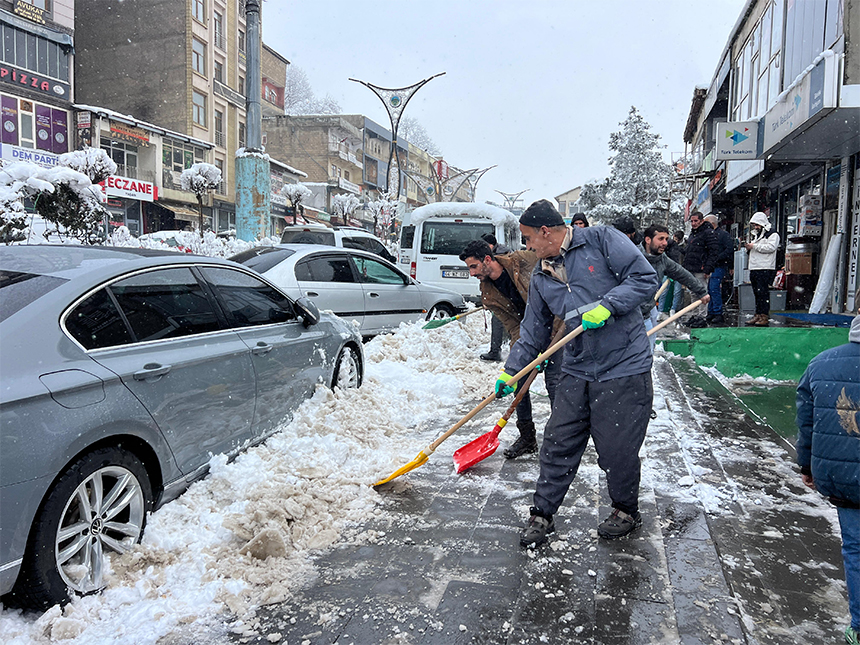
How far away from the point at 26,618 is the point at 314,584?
1.18 m

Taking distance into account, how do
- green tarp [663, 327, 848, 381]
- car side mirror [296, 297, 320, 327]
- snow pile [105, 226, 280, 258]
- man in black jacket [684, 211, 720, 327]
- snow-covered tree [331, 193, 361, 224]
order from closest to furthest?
car side mirror [296, 297, 320, 327], green tarp [663, 327, 848, 381], man in black jacket [684, 211, 720, 327], snow pile [105, 226, 280, 258], snow-covered tree [331, 193, 361, 224]

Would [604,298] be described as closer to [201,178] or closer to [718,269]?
[718,269]

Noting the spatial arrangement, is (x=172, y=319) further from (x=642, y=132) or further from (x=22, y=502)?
(x=642, y=132)

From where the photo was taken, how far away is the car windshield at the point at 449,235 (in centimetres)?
1222

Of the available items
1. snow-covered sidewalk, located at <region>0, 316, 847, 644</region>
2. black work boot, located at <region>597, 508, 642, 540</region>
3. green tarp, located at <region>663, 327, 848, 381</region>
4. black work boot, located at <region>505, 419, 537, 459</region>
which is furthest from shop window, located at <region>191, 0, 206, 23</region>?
black work boot, located at <region>597, 508, 642, 540</region>

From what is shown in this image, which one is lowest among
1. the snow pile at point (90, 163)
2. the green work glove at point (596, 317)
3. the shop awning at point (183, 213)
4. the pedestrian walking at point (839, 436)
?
the pedestrian walking at point (839, 436)

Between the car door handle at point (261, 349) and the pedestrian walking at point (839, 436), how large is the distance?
10.0 ft

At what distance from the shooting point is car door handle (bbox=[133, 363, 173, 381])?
3084 mm

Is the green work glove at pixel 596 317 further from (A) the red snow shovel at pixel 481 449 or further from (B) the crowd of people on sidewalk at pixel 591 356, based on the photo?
(A) the red snow shovel at pixel 481 449

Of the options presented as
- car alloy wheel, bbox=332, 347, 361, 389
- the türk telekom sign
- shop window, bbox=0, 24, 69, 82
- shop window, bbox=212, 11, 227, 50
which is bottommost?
car alloy wheel, bbox=332, 347, 361, 389

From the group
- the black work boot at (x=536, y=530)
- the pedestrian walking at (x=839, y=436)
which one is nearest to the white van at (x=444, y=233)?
the black work boot at (x=536, y=530)

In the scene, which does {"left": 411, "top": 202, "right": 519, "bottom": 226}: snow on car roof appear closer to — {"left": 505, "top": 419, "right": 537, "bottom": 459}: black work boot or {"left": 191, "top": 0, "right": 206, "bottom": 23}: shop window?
{"left": 505, "top": 419, "right": 537, "bottom": 459}: black work boot

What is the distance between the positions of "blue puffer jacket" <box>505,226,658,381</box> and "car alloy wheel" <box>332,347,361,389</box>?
8.12ft

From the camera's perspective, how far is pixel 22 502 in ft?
7.82
